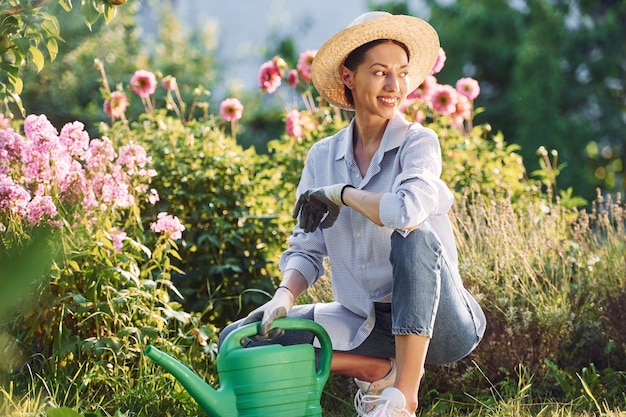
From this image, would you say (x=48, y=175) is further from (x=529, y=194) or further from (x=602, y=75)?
(x=602, y=75)

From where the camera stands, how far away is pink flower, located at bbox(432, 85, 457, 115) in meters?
3.63

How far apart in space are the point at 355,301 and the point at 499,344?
61cm

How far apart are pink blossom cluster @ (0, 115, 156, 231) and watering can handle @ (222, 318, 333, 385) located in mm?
818

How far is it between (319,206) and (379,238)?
0.61ft

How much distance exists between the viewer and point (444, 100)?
3645 millimetres

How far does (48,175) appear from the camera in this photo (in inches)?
101

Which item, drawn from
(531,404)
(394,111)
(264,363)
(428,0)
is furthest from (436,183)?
(428,0)

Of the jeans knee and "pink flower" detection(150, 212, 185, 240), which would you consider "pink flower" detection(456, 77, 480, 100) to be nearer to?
"pink flower" detection(150, 212, 185, 240)

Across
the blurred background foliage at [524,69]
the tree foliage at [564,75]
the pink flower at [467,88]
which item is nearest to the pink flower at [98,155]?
the pink flower at [467,88]

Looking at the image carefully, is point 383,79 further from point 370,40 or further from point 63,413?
point 63,413

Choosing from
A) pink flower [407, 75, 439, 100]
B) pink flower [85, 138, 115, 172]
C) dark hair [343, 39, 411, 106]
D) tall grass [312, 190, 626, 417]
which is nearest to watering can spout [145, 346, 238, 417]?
tall grass [312, 190, 626, 417]

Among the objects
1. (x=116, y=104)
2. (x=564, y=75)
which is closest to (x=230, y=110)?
(x=116, y=104)

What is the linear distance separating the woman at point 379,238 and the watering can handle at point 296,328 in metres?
0.03

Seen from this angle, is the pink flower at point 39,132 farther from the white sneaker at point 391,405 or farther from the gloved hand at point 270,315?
the white sneaker at point 391,405
